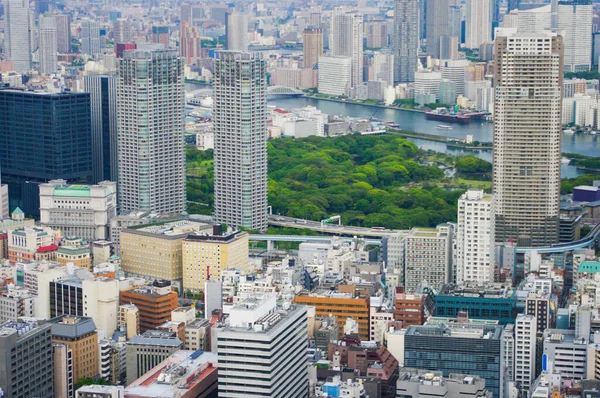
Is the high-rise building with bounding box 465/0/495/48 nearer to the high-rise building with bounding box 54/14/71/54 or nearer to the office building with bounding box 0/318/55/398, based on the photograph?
the high-rise building with bounding box 54/14/71/54

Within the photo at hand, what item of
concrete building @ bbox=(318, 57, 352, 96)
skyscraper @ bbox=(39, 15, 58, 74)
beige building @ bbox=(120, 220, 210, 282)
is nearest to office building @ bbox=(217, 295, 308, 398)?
beige building @ bbox=(120, 220, 210, 282)

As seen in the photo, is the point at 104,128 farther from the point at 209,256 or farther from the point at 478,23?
the point at 478,23

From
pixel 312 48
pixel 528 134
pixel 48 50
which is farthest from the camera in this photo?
pixel 312 48

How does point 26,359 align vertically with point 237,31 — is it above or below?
below

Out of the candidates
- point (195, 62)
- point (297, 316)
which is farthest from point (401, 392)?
point (195, 62)

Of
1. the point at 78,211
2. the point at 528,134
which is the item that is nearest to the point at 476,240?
the point at 528,134

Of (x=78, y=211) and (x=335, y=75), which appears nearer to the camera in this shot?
(x=78, y=211)
